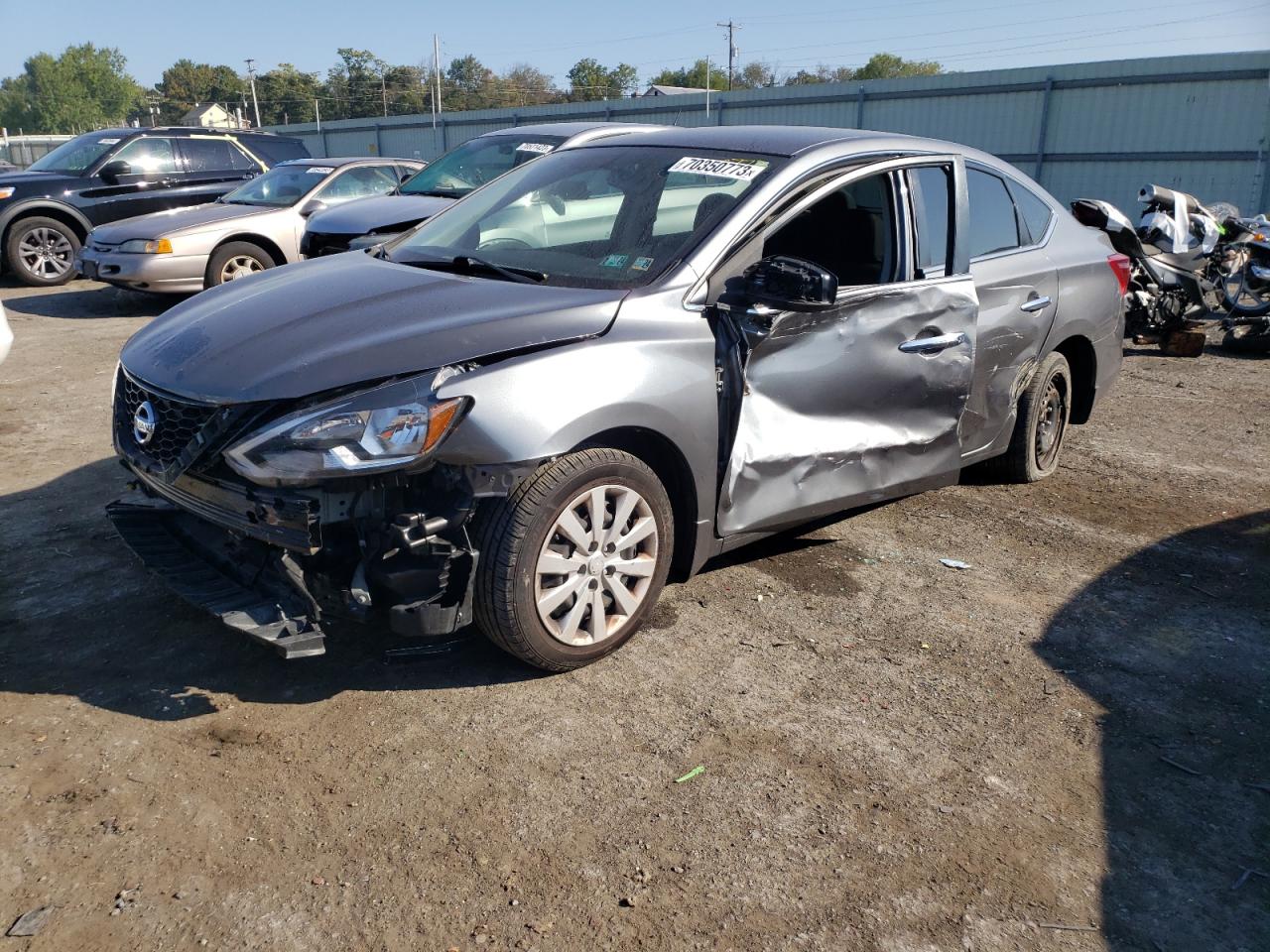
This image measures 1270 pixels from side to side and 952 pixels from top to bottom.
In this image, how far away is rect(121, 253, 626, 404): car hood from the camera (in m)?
3.19

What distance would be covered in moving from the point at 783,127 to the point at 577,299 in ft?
5.12

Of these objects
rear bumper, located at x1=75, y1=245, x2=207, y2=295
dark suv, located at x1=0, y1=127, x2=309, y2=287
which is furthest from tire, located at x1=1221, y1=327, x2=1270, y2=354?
dark suv, located at x1=0, y1=127, x2=309, y2=287

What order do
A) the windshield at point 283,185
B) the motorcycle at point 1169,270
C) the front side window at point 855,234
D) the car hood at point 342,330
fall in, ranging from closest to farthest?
the car hood at point 342,330 < the front side window at point 855,234 < the motorcycle at point 1169,270 < the windshield at point 283,185

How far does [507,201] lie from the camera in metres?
4.70

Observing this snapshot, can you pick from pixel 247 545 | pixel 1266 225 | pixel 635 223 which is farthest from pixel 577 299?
pixel 1266 225

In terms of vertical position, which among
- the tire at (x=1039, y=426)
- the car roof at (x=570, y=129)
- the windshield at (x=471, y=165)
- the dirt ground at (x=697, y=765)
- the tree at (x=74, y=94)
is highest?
the tree at (x=74, y=94)

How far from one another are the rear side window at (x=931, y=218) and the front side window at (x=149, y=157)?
37.0 feet

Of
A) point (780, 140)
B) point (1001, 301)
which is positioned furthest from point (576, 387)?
point (1001, 301)

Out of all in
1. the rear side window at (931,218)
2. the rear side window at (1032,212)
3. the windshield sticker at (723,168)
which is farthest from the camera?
the rear side window at (1032,212)

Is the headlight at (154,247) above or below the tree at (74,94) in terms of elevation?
below

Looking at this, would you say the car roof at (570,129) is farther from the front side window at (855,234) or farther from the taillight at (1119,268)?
the front side window at (855,234)

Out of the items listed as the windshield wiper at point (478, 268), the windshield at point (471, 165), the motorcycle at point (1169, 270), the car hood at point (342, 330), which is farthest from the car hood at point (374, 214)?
the motorcycle at point (1169, 270)

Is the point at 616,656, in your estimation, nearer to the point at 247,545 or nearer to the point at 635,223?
the point at 247,545

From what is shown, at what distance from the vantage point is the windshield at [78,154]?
12.8 metres
